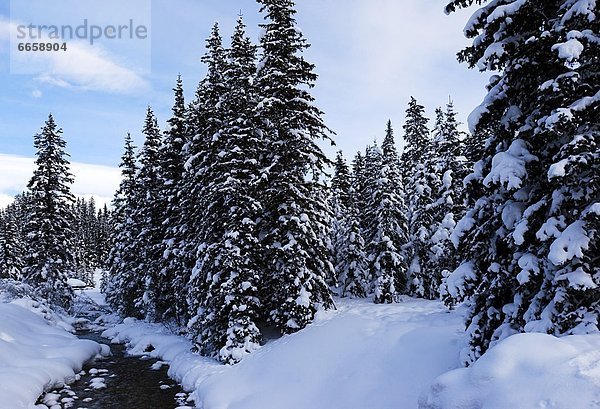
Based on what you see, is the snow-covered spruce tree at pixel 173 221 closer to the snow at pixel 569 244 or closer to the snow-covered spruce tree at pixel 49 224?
the snow-covered spruce tree at pixel 49 224

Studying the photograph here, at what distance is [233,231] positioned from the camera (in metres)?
19.2

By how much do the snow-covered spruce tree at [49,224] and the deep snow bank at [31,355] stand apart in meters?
5.05

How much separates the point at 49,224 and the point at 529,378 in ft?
127

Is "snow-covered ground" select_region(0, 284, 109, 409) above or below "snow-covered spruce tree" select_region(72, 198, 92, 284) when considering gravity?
below

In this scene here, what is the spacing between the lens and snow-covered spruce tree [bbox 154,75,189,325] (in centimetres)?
2600

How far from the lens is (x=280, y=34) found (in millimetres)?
20203

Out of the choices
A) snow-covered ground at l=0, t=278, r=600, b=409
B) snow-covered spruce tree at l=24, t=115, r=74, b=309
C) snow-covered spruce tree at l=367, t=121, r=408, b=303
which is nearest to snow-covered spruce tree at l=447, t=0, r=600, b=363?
snow-covered ground at l=0, t=278, r=600, b=409

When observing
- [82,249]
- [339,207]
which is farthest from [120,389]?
[82,249]

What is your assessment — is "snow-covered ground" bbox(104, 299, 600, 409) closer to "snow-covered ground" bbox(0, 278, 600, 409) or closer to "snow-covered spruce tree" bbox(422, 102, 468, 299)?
"snow-covered ground" bbox(0, 278, 600, 409)

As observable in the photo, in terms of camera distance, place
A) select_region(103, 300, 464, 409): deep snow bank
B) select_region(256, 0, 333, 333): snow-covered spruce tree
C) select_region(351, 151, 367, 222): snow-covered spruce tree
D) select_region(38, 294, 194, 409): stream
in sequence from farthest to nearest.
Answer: select_region(351, 151, 367, 222): snow-covered spruce tree < select_region(256, 0, 333, 333): snow-covered spruce tree < select_region(38, 294, 194, 409): stream < select_region(103, 300, 464, 409): deep snow bank

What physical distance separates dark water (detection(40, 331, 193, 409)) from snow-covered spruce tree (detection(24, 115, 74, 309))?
15.6 metres

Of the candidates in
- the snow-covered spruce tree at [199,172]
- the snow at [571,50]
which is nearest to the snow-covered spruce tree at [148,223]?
the snow-covered spruce tree at [199,172]

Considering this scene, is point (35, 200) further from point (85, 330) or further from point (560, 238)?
point (560, 238)

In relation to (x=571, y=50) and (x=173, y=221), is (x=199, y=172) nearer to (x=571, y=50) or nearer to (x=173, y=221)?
(x=173, y=221)
